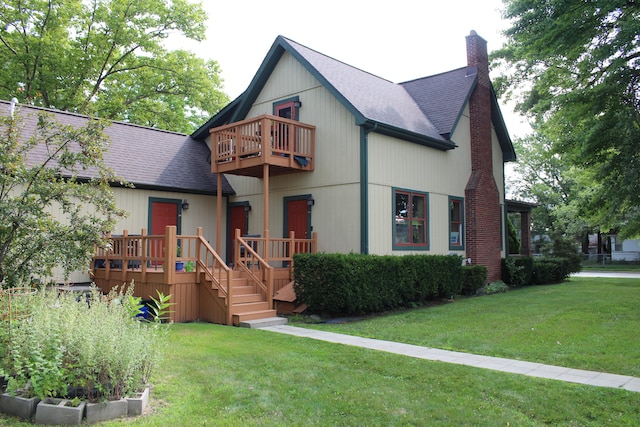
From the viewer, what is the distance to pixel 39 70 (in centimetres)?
2500

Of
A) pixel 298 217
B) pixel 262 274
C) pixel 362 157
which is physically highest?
pixel 362 157

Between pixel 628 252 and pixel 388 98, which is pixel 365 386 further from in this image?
pixel 628 252

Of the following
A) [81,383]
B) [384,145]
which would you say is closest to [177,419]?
[81,383]

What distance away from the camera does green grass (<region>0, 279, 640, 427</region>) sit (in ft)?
15.2

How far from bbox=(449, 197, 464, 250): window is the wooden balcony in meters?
5.07

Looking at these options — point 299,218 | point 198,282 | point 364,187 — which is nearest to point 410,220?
point 364,187

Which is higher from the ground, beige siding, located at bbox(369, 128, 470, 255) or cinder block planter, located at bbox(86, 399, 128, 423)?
beige siding, located at bbox(369, 128, 470, 255)

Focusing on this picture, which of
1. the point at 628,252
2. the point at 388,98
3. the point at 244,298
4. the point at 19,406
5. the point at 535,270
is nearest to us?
the point at 19,406

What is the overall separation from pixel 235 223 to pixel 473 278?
7609 millimetres

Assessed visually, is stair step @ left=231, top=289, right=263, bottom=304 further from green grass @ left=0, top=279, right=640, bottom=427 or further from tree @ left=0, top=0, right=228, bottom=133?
tree @ left=0, top=0, right=228, bottom=133

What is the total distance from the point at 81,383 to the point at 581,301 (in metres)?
11.8

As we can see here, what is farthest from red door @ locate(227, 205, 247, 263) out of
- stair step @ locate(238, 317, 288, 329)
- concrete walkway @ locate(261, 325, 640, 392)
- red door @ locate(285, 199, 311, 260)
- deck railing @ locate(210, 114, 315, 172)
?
concrete walkway @ locate(261, 325, 640, 392)

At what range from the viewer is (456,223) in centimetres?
1634

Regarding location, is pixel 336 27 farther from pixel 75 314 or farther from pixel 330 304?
pixel 75 314
